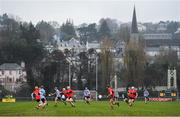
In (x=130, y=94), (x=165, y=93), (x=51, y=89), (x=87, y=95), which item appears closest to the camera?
(x=130, y=94)

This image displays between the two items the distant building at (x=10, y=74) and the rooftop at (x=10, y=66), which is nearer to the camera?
the rooftop at (x=10, y=66)

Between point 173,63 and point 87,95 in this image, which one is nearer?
point 87,95

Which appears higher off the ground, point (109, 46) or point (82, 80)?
point (109, 46)

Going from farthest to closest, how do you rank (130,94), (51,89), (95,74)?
(95,74) < (51,89) < (130,94)

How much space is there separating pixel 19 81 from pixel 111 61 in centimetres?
2471

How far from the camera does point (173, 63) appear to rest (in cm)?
13238

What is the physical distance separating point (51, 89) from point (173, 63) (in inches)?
1415

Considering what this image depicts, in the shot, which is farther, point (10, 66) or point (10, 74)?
point (10, 74)

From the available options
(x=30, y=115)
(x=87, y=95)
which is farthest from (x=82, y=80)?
(x=30, y=115)

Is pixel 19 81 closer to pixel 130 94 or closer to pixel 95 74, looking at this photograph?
pixel 95 74

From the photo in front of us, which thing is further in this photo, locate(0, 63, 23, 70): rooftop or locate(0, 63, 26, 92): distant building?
locate(0, 63, 26, 92): distant building

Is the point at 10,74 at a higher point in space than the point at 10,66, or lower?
lower

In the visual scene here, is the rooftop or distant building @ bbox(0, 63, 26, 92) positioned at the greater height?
the rooftop

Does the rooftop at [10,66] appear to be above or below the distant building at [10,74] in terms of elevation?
above
